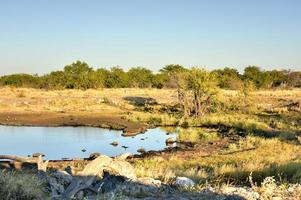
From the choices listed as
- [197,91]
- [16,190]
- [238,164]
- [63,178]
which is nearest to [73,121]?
[197,91]

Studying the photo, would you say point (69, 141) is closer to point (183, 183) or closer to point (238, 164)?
point (238, 164)

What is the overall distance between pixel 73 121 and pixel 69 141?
9103mm

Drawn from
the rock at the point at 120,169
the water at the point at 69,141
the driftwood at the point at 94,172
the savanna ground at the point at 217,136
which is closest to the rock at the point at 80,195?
the driftwood at the point at 94,172

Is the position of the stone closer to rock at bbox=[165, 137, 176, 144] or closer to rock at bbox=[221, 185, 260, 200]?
rock at bbox=[221, 185, 260, 200]

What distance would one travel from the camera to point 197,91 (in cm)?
4041

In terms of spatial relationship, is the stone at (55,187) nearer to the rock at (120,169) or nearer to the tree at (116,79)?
the rock at (120,169)

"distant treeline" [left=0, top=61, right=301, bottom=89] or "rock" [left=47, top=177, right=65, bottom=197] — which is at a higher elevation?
"distant treeline" [left=0, top=61, right=301, bottom=89]

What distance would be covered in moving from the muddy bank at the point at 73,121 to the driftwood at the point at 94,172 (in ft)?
69.3

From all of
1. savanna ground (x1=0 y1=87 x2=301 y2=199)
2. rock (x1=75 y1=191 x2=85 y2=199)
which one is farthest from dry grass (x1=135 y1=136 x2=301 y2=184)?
rock (x1=75 y1=191 x2=85 y2=199)

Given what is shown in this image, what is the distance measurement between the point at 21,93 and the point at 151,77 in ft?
111

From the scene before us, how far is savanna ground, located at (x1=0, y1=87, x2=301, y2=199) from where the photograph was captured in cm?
1256

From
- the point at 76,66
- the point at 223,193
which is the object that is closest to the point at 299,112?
the point at 223,193

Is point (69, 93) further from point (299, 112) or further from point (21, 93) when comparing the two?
point (299, 112)

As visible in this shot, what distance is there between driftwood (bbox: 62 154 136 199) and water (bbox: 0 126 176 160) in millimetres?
13888
